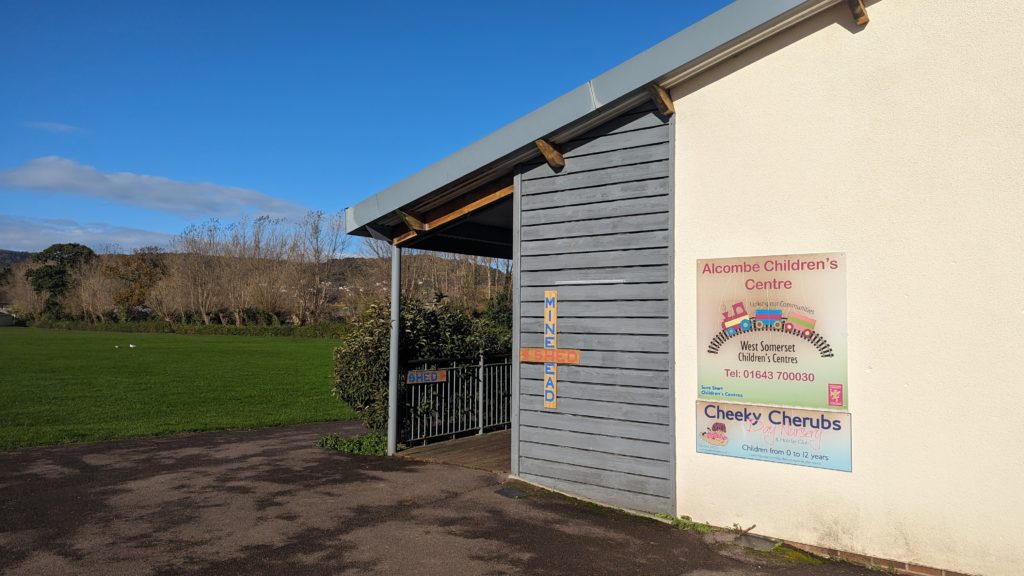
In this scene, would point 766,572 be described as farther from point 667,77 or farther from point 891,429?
point 667,77

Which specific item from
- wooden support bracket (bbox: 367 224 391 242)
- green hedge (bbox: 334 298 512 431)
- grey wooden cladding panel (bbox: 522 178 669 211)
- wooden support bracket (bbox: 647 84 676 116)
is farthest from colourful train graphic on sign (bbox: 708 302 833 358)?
green hedge (bbox: 334 298 512 431)

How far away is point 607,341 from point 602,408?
27.0 inches

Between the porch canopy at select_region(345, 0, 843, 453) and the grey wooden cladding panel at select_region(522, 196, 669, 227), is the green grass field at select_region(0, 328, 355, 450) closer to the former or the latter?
the porch canopy at select_region(345, 0, 843, 453)

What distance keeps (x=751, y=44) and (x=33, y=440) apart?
453 inches

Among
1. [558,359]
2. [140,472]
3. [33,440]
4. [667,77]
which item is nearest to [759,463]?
[558,359]

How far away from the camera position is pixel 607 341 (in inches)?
275

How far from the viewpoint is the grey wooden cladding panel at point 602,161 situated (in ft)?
21.8

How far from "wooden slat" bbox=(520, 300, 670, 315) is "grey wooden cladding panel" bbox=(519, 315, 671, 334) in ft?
0.13

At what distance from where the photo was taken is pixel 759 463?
5883mm

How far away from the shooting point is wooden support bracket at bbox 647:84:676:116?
6391 millimetres

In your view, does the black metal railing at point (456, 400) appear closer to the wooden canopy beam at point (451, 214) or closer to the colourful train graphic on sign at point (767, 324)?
the wooden canopy beam at point (451, 214)

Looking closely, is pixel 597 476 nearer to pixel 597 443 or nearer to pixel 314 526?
pixel 597 443

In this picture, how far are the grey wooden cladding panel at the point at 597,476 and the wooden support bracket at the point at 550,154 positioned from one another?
3.21 m

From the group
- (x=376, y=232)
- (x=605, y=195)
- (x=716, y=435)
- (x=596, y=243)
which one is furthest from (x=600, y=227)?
(x=376, y=232)
